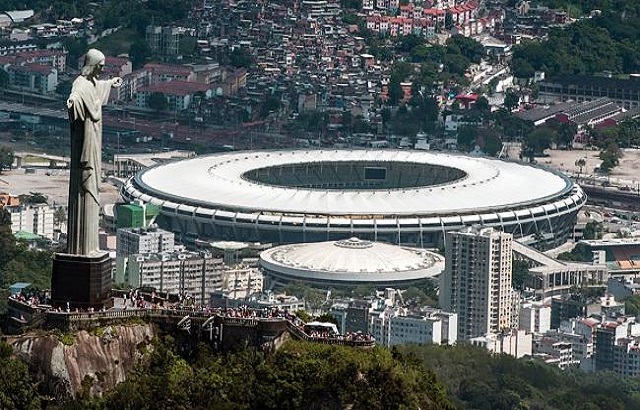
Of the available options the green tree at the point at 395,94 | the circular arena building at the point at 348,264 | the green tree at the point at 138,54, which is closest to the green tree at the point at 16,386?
the circular arena building at the point at 348,264

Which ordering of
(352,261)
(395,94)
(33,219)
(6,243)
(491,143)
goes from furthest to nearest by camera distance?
(395,94) < (491,143) < (33,219) < (352,261) < (6,243)

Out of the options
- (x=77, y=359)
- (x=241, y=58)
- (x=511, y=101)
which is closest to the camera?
(x=77, y=359)

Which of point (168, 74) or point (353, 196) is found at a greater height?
point (353, 196)

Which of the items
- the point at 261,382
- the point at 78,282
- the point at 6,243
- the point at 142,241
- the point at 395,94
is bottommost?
the point at 395,94

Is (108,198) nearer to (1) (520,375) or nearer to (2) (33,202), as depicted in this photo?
(2) (33,202)

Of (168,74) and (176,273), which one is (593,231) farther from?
(168,74)

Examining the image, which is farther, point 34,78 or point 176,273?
point 34,78

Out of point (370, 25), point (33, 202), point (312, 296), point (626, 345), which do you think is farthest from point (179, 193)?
point (370, 25)

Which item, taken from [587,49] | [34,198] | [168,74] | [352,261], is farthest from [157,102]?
[352,261]
